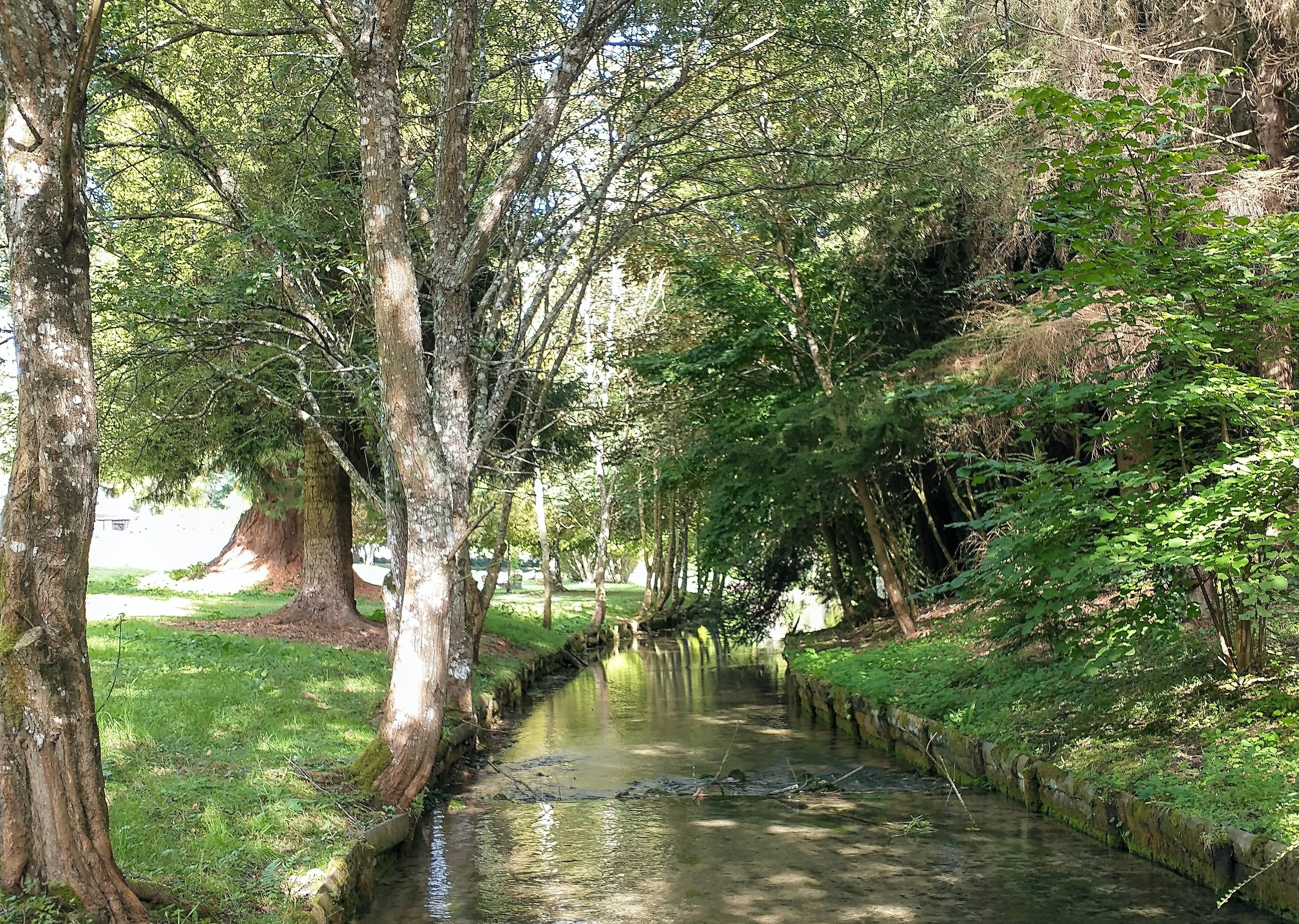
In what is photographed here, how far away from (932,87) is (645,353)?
8831mm

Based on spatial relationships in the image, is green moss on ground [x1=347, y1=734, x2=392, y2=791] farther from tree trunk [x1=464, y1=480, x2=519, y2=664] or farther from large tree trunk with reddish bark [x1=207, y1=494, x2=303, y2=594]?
large tree trunk with reddish bark [x1=207, y1=494, x2=303, y2=594]

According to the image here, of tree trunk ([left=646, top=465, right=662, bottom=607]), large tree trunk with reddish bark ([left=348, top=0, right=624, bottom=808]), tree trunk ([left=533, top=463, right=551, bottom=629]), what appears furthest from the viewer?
tree trunk ([left=646, top=465, right=662, bottom=607])

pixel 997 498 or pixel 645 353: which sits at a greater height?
pixel 645 353

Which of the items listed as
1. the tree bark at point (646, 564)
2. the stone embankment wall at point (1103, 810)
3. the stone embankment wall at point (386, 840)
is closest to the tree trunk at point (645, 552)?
the tree bark at point (646, 564)

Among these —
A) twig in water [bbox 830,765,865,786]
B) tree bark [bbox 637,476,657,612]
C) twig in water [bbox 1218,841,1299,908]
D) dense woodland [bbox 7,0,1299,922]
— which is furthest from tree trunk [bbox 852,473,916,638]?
tree bark [bbox 637,476,657,612]

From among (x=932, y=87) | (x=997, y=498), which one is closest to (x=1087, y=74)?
(x=932, y=87)

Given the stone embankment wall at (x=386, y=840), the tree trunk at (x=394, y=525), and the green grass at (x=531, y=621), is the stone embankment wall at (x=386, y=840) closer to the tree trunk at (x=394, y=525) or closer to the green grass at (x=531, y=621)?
the green grass at (x=531, y=621)

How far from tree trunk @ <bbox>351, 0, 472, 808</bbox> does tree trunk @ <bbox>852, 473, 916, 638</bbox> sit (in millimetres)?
8497

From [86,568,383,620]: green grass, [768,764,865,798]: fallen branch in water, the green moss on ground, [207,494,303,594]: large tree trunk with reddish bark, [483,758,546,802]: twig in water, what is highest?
[207,494,303,594]: large tree trunk with reddish bark

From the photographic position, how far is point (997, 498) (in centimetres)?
856

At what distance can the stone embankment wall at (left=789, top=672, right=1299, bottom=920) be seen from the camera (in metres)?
6.10

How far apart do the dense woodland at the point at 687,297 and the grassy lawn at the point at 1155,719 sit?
322 millimetres

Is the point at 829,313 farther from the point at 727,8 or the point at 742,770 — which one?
the point at 742,770

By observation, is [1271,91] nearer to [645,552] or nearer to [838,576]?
[838,576]
